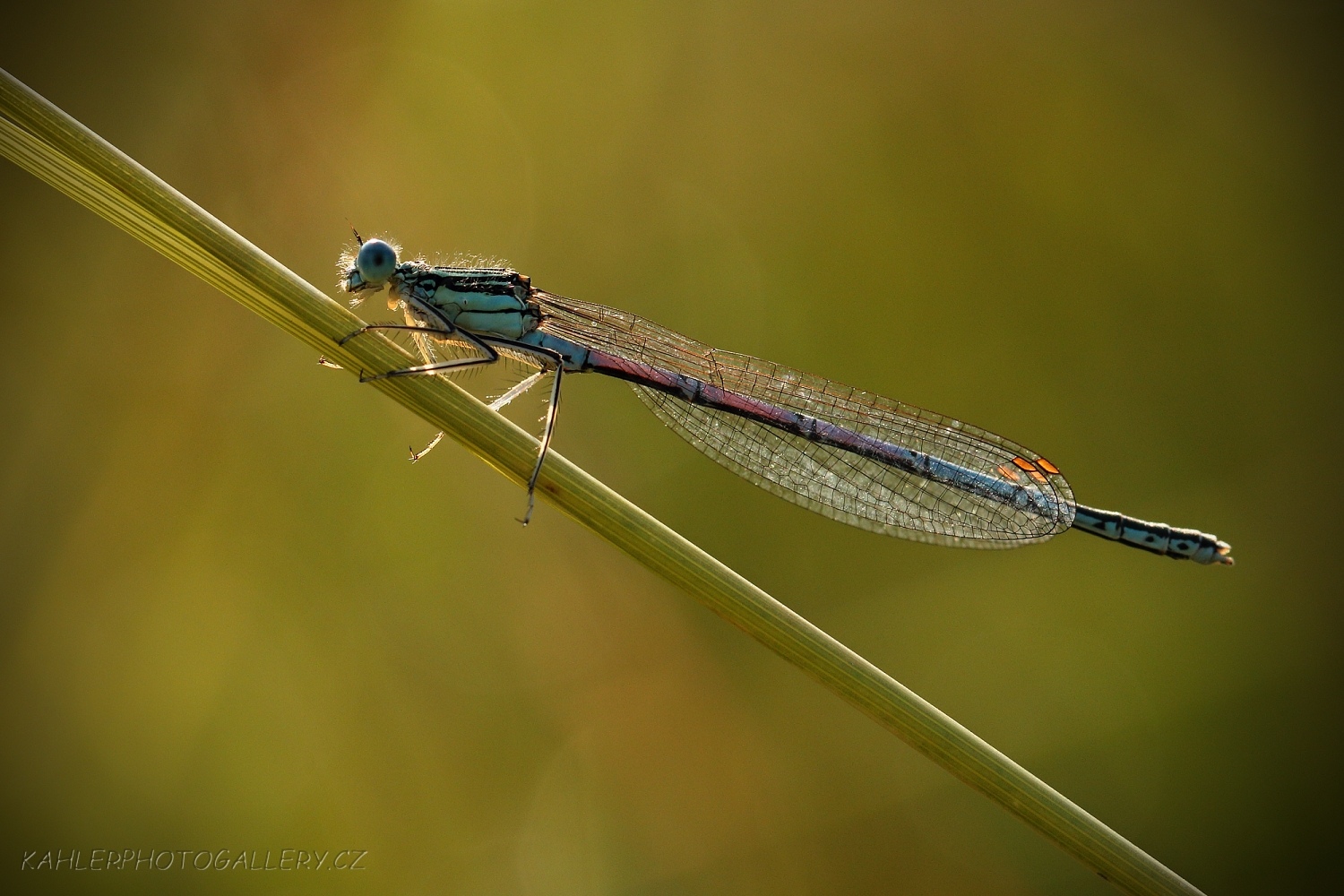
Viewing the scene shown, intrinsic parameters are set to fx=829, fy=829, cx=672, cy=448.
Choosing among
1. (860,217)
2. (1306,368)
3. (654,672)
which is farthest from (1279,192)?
(654,672)

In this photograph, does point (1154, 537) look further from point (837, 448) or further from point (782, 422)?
point (782, 422)

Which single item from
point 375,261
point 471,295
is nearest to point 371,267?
point 375,261

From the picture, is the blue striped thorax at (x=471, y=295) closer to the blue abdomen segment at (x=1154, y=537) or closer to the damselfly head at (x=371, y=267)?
the damselfly head at (x=371, y=267)

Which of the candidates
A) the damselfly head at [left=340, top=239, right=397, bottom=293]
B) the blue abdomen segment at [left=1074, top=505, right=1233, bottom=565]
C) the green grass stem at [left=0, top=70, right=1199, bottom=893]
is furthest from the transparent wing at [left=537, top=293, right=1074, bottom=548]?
the green grass stem at [left=0, top=70, right=1199, bottom=893]

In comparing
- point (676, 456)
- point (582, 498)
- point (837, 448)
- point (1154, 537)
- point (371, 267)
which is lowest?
point (582, 498)

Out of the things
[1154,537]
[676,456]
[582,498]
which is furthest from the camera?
[676,456]

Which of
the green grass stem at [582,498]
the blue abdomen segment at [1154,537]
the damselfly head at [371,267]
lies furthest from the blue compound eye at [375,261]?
the blue abdomen segment at [1154,537]

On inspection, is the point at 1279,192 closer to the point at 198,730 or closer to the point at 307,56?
the point at 307,56
